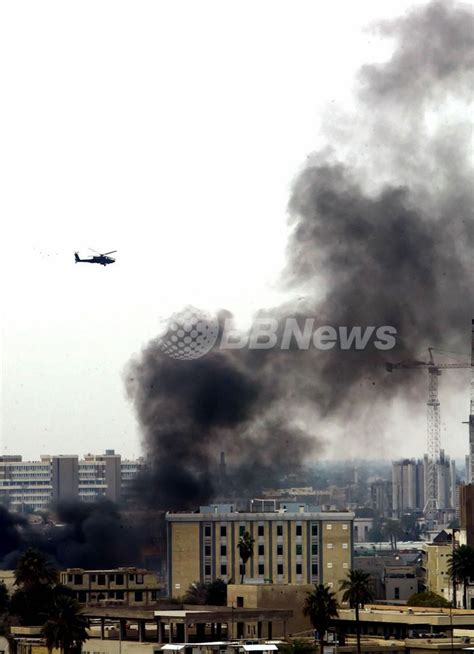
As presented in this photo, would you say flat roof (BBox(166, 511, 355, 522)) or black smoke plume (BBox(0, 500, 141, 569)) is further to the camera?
black smoke plume (BBox(0, 500, 141, 569))

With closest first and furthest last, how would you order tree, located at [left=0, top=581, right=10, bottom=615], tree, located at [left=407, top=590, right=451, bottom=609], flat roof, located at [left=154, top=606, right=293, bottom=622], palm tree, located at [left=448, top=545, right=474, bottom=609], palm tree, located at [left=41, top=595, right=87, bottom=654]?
palm tree, located at [left=41, top=595, right=87, bottom=654]
flat roof, located at [left=154, top=606, right=293, bottom=622]
tree, located at [left=0, top=581, right=10, bottom=615]
tree, located at [left=407, top=590, right=451, bottom=609]
palm tree, located at [left=448, top=545, right=474, bottom=609]

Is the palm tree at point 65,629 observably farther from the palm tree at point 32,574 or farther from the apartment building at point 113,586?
the apartment building at point 113,586

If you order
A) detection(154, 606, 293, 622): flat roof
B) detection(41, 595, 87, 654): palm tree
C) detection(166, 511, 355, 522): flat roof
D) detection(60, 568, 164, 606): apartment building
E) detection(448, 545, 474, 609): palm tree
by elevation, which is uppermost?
detection(166, 511, 355, 522): flat roof

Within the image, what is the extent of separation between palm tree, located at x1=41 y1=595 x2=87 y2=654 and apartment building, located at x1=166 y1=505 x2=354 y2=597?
101 ft

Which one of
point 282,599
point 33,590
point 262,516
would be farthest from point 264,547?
point 282,599

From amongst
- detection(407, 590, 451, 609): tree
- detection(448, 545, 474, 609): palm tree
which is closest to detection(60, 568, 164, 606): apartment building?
detection(407, 590, 451, 609): tree

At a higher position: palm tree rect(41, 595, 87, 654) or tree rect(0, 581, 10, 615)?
tree rect(0, 581, 10, 615)

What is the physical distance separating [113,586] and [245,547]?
917cm

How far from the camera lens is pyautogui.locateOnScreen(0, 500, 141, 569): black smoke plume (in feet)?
486

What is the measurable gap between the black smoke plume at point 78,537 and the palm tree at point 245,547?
24036mm

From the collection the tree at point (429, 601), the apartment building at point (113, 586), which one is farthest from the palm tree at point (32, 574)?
the tree at point (429, 601)

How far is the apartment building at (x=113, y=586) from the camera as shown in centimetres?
11344

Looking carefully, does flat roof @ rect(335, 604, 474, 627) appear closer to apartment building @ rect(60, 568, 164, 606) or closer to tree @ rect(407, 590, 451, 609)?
tree @ rect(407, 590, 451, 609)

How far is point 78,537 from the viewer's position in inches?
6048
